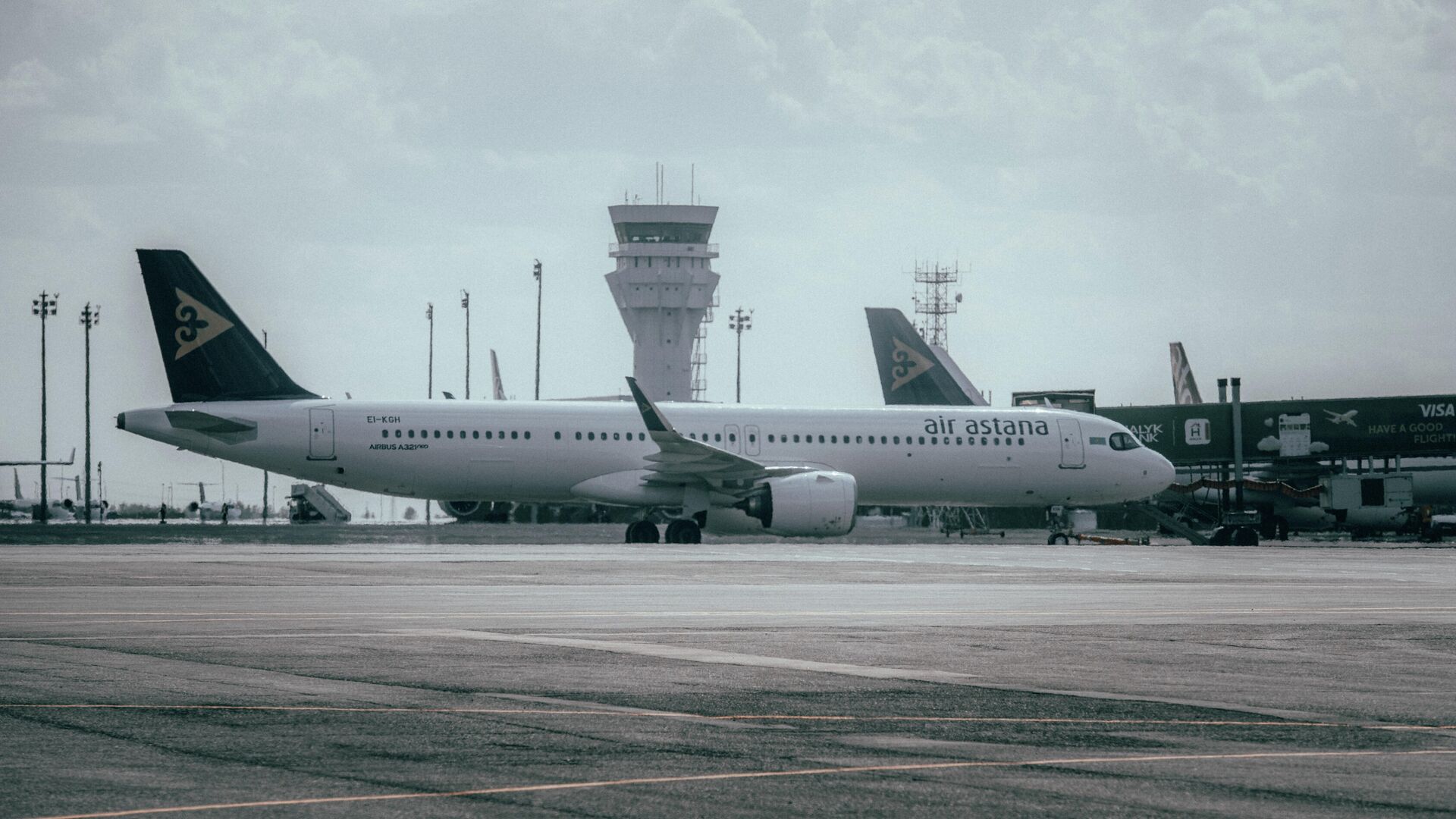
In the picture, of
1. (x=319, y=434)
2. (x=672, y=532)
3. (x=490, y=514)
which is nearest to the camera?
(x=319, y=434)

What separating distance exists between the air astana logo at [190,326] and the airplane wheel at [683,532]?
12.3 m

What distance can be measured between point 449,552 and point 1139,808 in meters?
29.9

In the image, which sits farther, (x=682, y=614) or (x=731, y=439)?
(x=731, y=439)

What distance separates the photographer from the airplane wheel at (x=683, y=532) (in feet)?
144

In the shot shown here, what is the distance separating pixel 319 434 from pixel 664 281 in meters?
83.1

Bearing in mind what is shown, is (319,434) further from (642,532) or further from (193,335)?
(642,532)

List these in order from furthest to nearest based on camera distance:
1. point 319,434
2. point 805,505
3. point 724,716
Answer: point 805,505 → point 319,434 → point 724,716

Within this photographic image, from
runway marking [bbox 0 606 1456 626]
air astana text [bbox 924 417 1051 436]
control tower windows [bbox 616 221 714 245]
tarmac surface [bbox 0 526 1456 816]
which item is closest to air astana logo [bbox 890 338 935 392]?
air astana text [bbox 924 417 1051 436]

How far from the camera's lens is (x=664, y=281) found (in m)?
124

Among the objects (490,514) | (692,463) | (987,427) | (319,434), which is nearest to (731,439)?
(692,463)

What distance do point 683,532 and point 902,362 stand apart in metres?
27.8

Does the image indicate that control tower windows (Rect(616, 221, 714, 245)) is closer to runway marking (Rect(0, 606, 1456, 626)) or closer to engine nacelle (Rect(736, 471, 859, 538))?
engine nacelle (Rect(736, 471, 859, 538))

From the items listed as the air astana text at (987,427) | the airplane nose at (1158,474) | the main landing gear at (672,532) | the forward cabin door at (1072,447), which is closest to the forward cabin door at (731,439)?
the main landing gear at (672,532)

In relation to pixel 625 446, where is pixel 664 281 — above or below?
above
